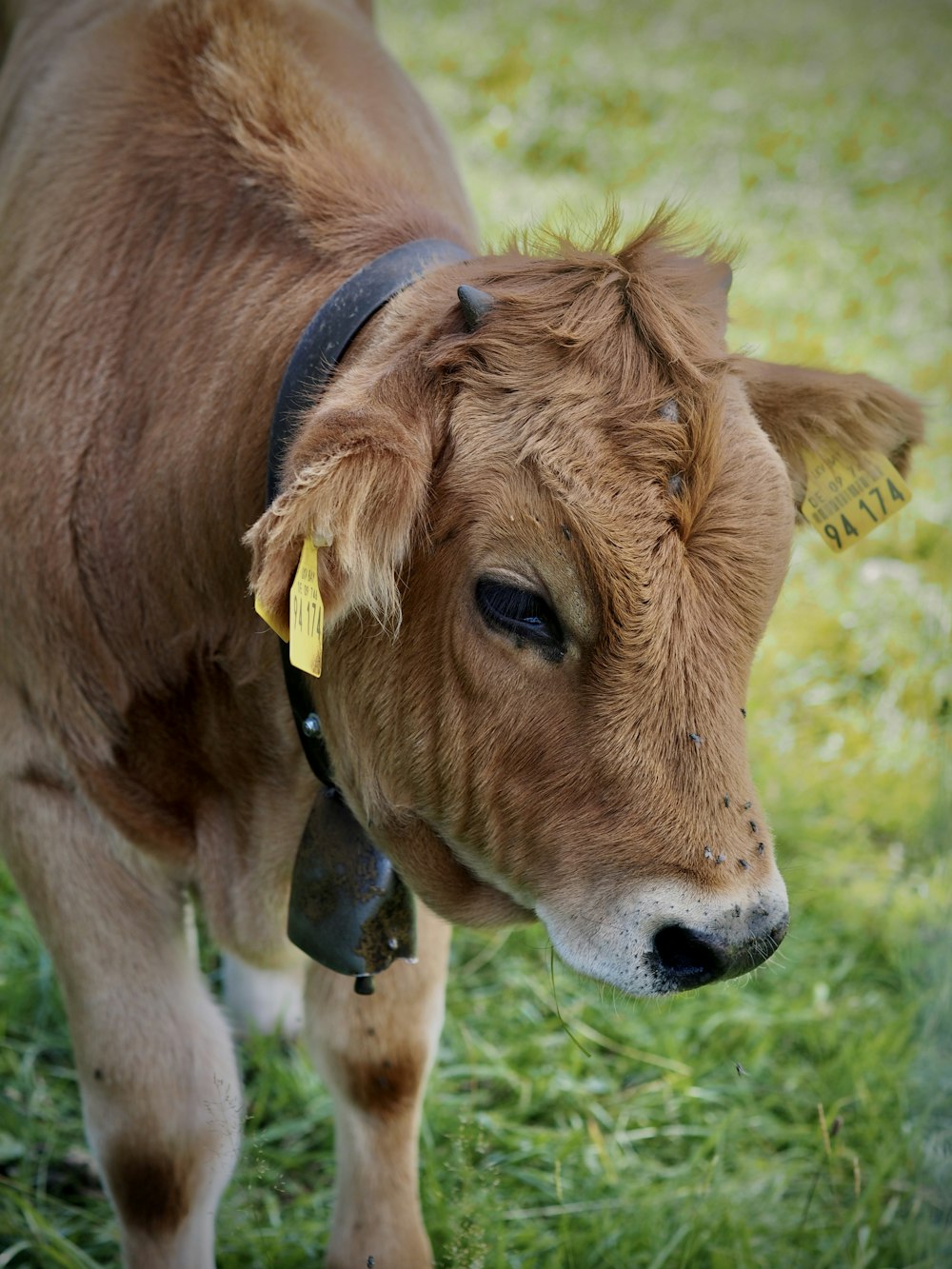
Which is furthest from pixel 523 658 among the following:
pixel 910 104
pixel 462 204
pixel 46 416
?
pixel 910 104

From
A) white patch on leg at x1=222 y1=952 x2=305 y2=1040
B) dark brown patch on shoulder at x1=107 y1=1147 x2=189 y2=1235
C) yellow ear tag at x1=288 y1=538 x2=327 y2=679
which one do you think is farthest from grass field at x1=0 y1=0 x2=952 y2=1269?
yellow ear tag at x1=288 y1=538 x2=327 y2=679

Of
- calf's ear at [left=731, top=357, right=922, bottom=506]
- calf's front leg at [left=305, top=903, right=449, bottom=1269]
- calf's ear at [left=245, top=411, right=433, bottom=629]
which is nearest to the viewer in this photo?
calf's ear at [left=245, top=411, right=433, bottom=629]

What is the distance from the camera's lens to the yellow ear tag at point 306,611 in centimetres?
202

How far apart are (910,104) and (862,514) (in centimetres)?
1032

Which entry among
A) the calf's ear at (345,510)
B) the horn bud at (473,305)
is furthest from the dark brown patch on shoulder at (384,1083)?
the horn bud at (473,305)

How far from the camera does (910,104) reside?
459 inches

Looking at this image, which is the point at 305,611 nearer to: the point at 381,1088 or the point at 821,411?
the point at 821,411

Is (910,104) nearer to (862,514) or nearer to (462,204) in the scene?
(462,204)

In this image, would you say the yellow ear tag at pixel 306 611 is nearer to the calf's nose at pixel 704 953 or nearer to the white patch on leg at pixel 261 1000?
the calf's nose at pixel 704 953

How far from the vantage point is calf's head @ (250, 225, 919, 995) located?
2.05 m

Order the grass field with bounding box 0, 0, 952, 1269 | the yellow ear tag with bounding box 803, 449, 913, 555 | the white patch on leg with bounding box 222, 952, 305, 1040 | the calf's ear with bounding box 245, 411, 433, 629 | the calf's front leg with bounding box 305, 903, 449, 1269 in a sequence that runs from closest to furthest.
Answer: the calf's ear with bounding box 245, 411, 433, 629, the yellow ear tag with bounding box 803, 449, 913, 555, the calf's front leg with bounding box 305, 903, 449, 1269, the grass field with bounding box 0, 0, 952, 1269, the white patch on leg with bounding box 222, 952, 305, 1040

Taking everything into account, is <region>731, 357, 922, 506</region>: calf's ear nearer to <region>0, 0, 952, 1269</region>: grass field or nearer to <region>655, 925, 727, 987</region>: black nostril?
<region>0, 0, 952, 1269</region>: grass field

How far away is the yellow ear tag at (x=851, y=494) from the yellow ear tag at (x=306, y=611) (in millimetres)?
1128

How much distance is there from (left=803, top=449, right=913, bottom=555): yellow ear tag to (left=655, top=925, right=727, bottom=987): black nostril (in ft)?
3.30
